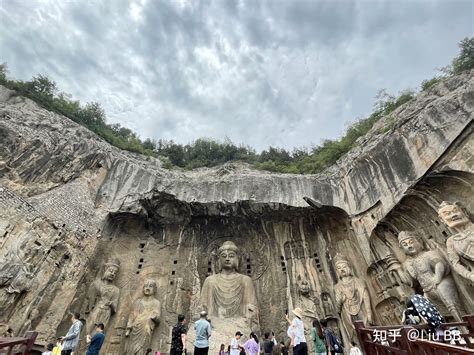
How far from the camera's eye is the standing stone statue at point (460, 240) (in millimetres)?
6230

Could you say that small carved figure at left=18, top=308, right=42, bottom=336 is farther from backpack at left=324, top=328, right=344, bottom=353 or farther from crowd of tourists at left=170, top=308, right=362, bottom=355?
backpack at left=324, top=328, right=344, bottom=353

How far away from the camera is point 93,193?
31.0 ft

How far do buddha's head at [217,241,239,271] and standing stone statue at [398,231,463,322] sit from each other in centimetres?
483

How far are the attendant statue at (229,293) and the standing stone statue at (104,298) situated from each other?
254cm

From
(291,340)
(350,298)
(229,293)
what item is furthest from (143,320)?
(350,298)

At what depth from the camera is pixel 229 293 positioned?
9086 millimetres

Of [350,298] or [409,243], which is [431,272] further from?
[350,298]

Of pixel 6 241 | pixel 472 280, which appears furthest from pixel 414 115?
pixel 6 241

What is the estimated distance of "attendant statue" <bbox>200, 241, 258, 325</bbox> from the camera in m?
8.61

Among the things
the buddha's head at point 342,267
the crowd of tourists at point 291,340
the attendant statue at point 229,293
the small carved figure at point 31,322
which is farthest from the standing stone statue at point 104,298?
the buddha's head at point 342,267

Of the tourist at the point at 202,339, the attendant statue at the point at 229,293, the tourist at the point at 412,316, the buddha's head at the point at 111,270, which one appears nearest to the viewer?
the tourist at the point at 412,316

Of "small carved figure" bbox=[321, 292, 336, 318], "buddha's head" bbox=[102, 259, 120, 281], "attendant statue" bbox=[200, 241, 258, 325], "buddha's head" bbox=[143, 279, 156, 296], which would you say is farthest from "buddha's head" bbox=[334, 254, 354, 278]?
"buddha's head" bbox=[102, 259, 120, 281]

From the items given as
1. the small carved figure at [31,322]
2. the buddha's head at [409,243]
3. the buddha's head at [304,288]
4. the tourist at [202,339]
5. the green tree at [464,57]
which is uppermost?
the green tree at [464,57]

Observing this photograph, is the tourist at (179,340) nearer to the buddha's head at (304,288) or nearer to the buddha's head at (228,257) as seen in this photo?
the buddha's head at (228,257)
